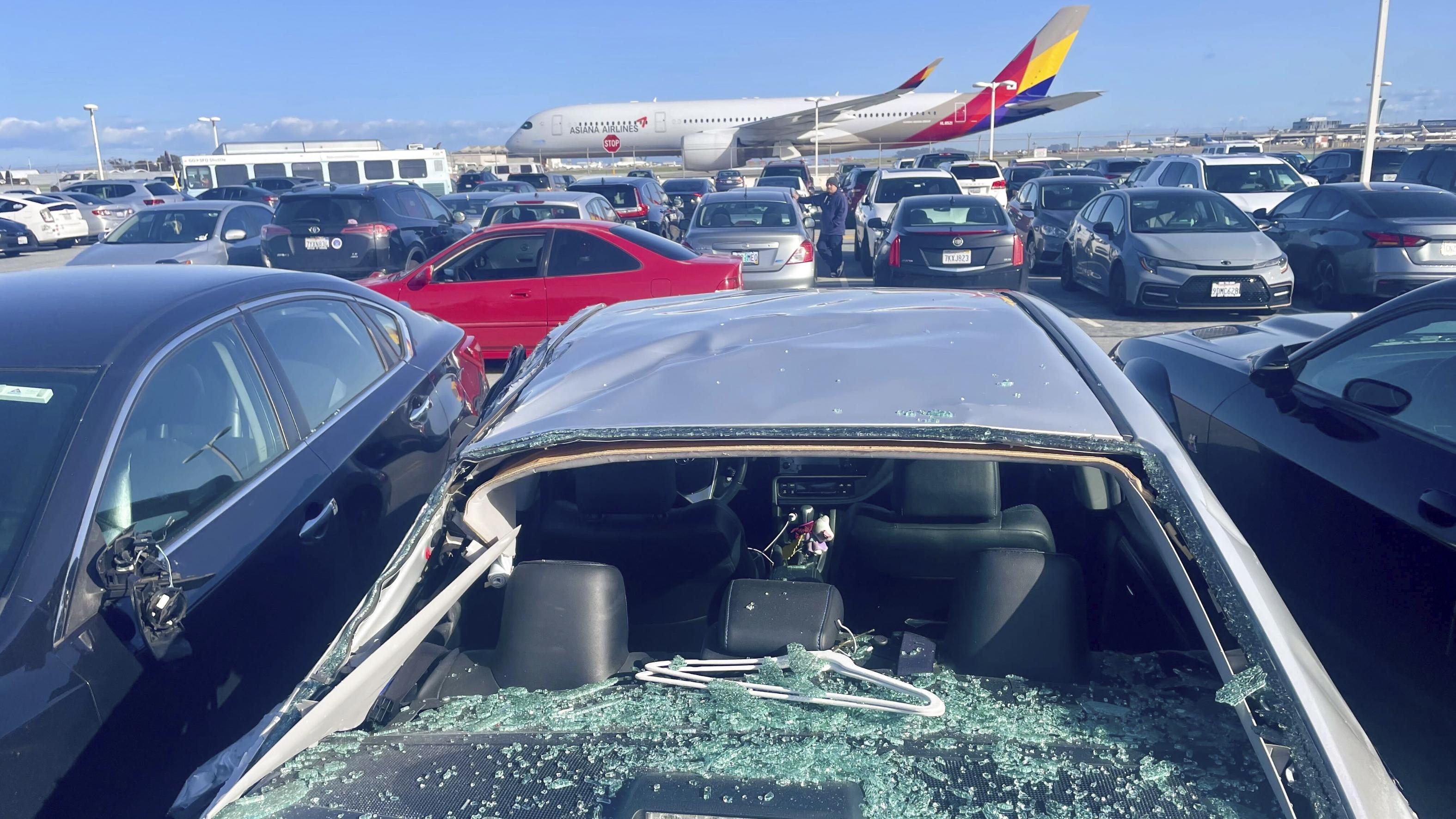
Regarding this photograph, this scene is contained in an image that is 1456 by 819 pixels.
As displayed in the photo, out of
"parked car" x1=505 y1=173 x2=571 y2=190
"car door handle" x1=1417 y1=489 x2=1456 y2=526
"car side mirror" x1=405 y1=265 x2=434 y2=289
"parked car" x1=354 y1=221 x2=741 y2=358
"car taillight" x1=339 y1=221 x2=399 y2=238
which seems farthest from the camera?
"parked car" x1=505 y1=173 x2=571 y2=190

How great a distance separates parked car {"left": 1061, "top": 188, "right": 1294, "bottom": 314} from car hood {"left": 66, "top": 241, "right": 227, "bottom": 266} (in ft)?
36.9

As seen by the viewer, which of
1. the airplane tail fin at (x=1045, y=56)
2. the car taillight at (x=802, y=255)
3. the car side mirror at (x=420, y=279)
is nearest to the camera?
the car side mirror at (x=420, y=279)

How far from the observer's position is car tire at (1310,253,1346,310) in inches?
468

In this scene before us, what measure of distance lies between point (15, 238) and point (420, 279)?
22.5 meters

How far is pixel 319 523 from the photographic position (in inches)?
131

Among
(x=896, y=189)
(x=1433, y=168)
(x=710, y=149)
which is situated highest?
(x=710, y=149)

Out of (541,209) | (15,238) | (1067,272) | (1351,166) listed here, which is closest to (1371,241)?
(1067,272)

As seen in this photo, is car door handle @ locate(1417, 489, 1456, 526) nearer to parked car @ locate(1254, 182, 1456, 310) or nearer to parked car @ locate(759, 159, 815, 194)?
parked car @ locate(1254, 182, 1456, 310)

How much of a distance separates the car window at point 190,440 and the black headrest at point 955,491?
82.0 inches

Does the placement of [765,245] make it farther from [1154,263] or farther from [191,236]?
[191,236]

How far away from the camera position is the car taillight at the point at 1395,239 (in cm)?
1107

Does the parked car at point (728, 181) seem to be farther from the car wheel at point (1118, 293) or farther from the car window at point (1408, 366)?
the car window at point (1408, 366)

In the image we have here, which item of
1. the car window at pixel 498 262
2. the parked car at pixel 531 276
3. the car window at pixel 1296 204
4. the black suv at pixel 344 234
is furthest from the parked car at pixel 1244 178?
the black suv at pixel 344 234

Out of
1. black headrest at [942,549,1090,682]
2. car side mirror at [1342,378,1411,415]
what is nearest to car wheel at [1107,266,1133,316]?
car side mirror at [1342,378,1411,415]
